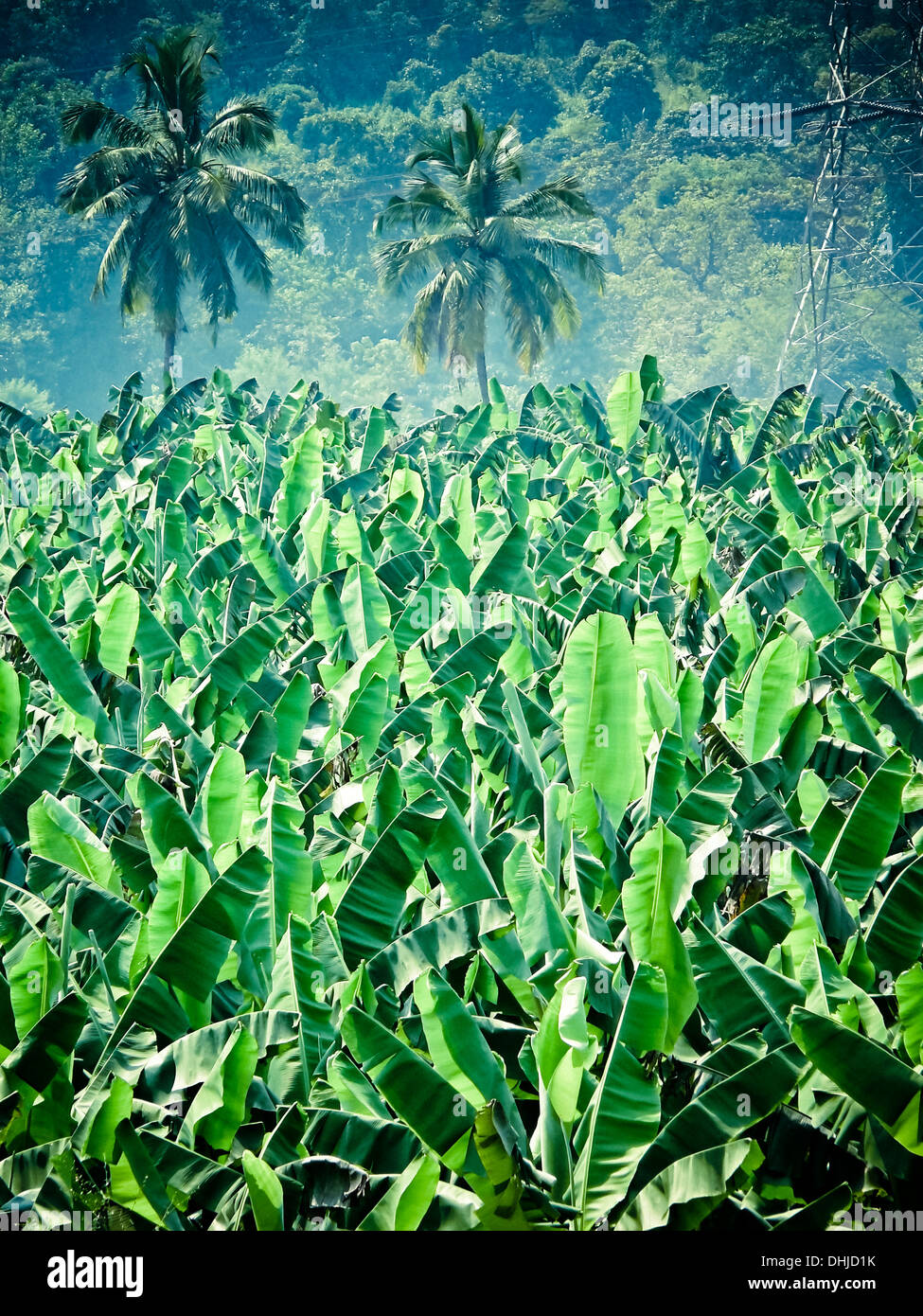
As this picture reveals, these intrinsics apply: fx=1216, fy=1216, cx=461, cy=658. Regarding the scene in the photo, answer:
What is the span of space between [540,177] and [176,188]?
1370 inches

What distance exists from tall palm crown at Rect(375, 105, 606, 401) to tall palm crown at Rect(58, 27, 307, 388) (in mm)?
3211

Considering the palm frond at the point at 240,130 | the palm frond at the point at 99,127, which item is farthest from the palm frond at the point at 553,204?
the palm frond at the point at 99,127

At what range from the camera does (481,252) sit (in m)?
30.5

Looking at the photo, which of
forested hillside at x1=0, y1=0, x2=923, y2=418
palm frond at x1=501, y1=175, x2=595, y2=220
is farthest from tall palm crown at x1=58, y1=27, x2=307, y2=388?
forested hillside at x1=0, y1=0, x2=923, y2=418

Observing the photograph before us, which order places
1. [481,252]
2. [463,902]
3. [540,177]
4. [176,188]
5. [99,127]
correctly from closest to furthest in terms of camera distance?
[463,902] < [99,127] < [176,188] < [481,252] < [540,177]

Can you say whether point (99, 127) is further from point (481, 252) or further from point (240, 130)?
point (481, 252)

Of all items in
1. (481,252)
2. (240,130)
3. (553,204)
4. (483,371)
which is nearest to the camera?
(240,130)

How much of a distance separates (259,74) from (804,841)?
250ft

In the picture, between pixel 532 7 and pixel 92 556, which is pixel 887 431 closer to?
pixel 92 556

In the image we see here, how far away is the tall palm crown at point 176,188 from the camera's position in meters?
26.6

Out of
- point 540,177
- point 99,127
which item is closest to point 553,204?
point 99,127

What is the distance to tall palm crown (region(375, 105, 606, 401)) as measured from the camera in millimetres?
29469

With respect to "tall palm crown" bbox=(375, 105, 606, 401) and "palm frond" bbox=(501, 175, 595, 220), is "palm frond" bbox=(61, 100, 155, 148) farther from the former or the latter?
"palm frond" bbox=(501, 175, 595, 220)

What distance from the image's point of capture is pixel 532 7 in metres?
65.9
